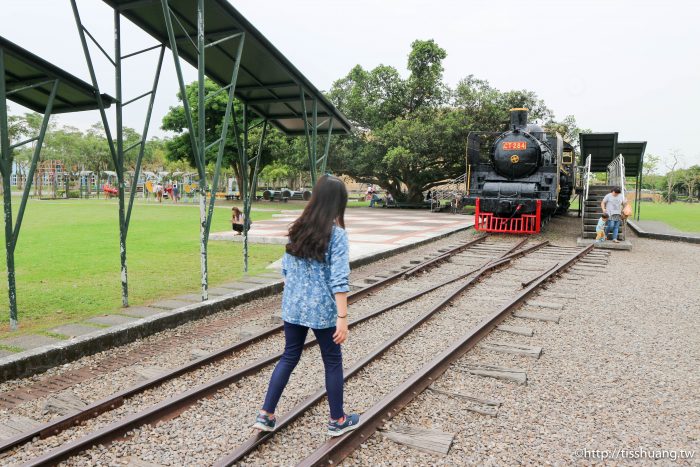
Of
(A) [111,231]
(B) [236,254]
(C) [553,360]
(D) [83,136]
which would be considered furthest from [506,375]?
(D) [83,136]

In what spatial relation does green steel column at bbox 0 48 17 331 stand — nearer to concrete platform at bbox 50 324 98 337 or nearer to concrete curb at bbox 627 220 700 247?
concrete platform at bbox 50 324 98 337

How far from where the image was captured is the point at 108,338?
488 centimetres

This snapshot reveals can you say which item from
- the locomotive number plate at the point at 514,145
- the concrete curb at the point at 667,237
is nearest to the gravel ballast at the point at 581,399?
the locomotive number plate at the point at 514,145

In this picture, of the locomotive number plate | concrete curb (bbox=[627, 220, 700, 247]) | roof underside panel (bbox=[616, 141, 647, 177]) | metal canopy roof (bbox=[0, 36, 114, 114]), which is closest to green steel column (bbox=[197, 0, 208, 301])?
metal canopy roof (bbox=[0, 36, 114, 114])

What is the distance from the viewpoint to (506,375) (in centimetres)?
417

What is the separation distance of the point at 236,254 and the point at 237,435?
25.6 feet

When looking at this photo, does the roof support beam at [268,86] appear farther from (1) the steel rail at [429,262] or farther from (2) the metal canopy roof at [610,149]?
(2) the metal canopy roof at [610,149]

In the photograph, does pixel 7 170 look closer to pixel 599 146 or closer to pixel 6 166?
pixel 6 166

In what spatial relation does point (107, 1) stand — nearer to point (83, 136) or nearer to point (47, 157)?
point (47, 157)

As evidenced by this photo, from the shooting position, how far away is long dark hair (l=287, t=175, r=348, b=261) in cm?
291

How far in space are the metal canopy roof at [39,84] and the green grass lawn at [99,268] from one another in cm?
257

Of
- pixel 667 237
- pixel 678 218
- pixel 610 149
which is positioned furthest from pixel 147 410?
pixel 678 218

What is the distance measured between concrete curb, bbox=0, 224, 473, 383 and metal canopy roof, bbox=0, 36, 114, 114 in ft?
9.21

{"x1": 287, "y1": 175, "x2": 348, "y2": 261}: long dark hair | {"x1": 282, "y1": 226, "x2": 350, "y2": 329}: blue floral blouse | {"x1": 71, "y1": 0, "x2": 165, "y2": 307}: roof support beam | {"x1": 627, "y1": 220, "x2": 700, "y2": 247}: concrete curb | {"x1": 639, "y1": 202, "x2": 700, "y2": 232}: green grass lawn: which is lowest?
{"x1": 627, "y1": 220, "x2": 700, "y2": 247}: concrete curb
